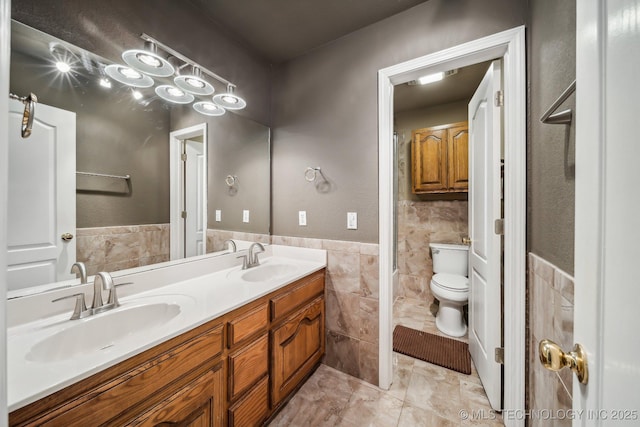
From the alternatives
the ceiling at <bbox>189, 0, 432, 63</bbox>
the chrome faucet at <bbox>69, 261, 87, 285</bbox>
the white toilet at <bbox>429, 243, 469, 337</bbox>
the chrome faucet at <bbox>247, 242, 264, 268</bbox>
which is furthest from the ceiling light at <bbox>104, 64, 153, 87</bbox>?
the white toilet at <bbox>429, 243, 469, 337</bbox>

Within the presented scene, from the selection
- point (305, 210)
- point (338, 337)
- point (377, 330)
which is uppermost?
point (305, 210)

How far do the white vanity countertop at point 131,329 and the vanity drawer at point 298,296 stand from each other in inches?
2.8

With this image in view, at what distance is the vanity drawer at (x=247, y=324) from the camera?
103cm

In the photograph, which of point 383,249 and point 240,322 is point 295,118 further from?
point 240,322

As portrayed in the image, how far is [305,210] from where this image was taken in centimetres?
188

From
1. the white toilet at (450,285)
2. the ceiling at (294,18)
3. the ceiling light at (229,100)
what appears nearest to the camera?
the ceiling at (294,18)

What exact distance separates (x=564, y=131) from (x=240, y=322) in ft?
4.93

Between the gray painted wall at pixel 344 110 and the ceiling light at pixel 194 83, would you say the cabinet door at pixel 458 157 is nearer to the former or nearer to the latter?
the gray painted wall at pixel 344 110

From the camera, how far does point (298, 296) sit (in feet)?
4.81

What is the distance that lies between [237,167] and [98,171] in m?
0.85

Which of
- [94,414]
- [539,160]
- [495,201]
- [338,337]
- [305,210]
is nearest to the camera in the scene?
[94,414]

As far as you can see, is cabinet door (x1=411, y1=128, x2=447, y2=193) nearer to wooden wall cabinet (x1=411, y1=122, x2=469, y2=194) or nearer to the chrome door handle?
wooden wall cabinet (x1=411, y1=122, x2=469, y2=194)

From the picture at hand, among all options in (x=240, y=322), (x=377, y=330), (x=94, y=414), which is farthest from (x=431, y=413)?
(x=94, y=414)

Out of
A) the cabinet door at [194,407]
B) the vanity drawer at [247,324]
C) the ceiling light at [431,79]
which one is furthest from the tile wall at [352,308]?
the ceiling light at [431,79]
